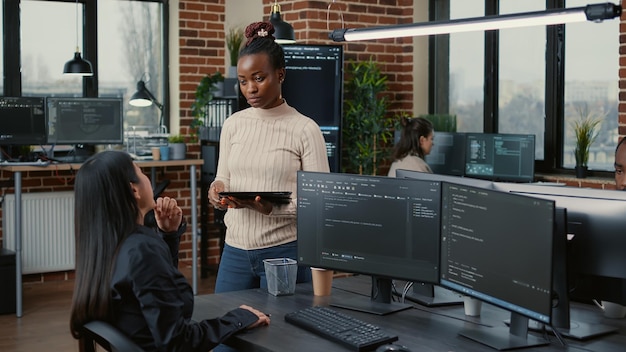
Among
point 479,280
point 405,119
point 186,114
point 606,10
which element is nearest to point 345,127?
point 405,119

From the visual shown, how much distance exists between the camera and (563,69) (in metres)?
6.27

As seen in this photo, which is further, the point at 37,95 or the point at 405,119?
the point at 37,95

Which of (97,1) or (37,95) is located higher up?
(97,1)

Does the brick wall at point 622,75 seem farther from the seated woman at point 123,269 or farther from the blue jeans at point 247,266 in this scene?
the seated woman at point 123,269

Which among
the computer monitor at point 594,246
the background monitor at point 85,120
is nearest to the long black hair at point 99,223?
the computer monitor at point 594,246

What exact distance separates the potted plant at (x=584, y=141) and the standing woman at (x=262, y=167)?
323cm

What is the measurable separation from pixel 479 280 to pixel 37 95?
5.08 meters

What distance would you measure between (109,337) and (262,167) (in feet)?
3.87

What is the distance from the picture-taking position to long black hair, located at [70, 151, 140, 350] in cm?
223

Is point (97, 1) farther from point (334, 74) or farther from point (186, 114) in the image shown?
point (334, 74)

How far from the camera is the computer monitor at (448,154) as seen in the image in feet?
21.2

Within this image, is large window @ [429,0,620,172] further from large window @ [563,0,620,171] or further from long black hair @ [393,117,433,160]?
long black hair @ [393,117,433,160]

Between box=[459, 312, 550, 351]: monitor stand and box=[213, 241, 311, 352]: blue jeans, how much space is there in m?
0.80

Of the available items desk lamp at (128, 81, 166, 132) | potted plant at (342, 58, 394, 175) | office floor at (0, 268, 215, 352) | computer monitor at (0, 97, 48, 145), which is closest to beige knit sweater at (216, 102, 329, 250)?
office floor at (0, 268, 215, 352)
